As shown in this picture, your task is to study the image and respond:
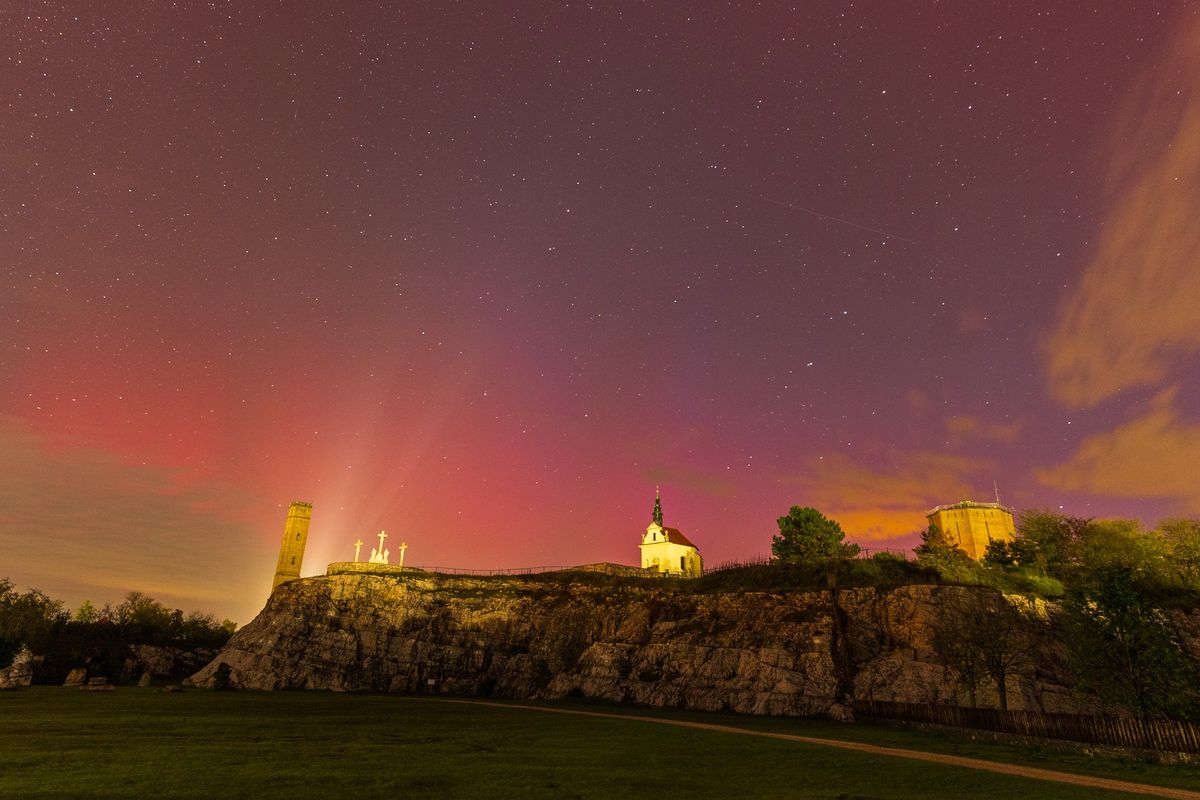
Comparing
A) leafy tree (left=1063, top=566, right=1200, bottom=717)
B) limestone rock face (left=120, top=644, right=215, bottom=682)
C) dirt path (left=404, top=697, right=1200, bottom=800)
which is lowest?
Answer: limestone rock face (left=120, top=644, right=215, bottom=682)

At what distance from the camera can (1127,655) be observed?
111 ft

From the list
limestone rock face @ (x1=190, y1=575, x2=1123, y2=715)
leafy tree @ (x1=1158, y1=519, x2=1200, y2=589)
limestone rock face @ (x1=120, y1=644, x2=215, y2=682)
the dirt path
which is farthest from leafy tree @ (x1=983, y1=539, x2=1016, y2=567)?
limestone rock face @ (x1=120, y1=644, x2=215, y2=682)

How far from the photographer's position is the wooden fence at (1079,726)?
25016 mm

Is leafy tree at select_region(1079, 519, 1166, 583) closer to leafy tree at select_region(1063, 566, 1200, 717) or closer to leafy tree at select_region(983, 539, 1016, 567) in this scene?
leafy tree at select_region(983, 539, 1016, 567)

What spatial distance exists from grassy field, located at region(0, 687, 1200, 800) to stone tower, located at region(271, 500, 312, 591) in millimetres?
61005

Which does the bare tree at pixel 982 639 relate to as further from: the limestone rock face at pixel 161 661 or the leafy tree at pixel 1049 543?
the limestone rock face at pixel 161 661

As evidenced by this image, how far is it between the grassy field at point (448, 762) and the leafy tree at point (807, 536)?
49.0 meters

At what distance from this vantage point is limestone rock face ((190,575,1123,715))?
48.7 meters

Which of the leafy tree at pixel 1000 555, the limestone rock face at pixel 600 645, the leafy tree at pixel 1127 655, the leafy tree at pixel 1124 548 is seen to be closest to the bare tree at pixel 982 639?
the limestone rock face at pixel 600 645

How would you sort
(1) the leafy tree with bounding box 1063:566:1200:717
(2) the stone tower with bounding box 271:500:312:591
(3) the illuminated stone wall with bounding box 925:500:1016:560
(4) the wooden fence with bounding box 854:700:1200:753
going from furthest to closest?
(3) the illuminated stone wall with bounding box 925:500:1016:560, (2) the stone tower with bounding box 271:500:312:591, (1) the leafy tree with bounding box 1063:566:1200:717, (4) the wooden fence with bounding box 854:700:1200:753

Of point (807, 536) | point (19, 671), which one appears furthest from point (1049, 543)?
point (19, 671)

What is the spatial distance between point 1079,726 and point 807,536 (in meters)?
56.9

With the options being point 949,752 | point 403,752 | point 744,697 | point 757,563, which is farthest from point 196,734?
point 757,563

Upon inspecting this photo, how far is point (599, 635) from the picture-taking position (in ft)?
209
